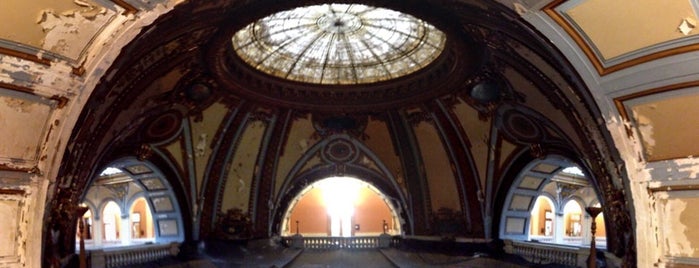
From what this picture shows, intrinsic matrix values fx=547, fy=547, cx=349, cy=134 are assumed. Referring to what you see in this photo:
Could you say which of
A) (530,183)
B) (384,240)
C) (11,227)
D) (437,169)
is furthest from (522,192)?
(11,227)

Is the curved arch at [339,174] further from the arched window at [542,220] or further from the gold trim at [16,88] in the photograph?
the arched window at [542,220]

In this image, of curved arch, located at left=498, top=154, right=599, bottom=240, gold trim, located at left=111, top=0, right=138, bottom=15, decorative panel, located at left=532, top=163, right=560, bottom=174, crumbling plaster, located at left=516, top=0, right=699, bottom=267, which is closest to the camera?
gold trim, located at left=111, top=0, right=138, bottom=15

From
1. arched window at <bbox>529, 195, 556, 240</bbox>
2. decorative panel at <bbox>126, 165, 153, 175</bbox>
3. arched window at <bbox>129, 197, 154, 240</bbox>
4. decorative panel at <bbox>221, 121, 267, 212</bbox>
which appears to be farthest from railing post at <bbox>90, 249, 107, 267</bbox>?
arched window at <bbox>529, 195, 556, 240</bbox>

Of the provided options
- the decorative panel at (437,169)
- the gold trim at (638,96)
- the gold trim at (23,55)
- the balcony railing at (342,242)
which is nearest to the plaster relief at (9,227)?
the gold trim at (23,55)

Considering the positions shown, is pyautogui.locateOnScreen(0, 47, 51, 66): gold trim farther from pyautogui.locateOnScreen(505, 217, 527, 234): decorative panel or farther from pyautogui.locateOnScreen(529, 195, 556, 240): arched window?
pyautogui.locateOnScreen(529, 195, 556, 240): arched window

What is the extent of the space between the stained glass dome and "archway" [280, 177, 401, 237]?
13.2m

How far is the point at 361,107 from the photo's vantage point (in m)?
13.6

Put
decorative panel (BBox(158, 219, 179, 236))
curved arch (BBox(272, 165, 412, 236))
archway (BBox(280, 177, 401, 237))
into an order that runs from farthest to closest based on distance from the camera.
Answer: archway (BBox(280, 177, 401, 237)) < curved arch (BBox(272, 165, 412, 236)) < decorative panel (BBox(158, 219, 179, 236))

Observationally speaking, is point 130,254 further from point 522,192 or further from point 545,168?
point 545,168

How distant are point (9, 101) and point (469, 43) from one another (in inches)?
282

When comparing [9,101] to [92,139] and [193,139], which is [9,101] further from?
[193,139]

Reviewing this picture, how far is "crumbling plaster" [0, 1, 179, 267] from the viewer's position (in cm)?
473

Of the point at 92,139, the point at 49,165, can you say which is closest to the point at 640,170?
the point at 49,165

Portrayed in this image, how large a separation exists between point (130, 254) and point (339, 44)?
21.3 feet
